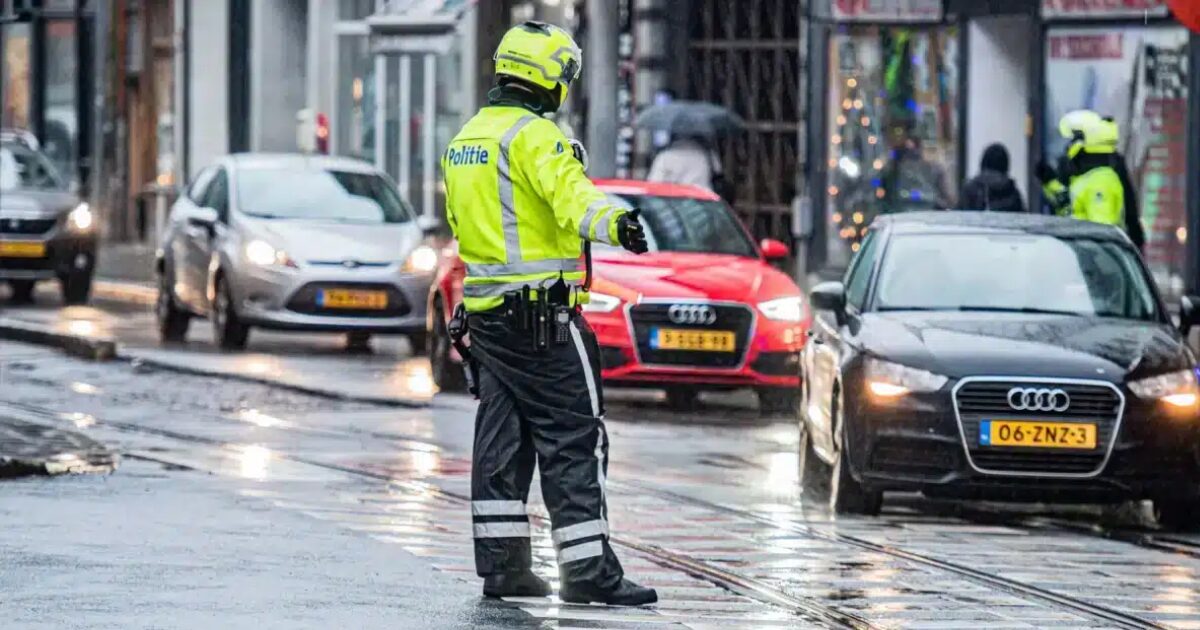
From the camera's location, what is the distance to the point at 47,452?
14.1m

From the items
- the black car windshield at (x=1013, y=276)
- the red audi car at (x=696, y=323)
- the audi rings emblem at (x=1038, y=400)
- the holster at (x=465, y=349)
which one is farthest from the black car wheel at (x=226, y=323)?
the holster at (x=465, y=349)

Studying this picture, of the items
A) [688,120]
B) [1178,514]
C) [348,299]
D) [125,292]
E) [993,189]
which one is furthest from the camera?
[125,292]

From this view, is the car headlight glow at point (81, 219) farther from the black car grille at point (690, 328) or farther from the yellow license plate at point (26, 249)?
the black car grille at point (690, 328)

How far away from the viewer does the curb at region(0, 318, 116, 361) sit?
2186cm

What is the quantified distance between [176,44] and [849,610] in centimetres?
3592

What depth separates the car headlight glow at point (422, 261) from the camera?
Result: 22781 mm

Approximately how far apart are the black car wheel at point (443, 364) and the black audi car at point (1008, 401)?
19.4ft

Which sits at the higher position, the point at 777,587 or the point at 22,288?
the point at 777,587

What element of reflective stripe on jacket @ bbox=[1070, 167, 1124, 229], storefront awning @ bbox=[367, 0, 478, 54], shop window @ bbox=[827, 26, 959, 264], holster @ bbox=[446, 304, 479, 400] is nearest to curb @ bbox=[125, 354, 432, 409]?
reflective stripe on jacket @ bbox=[1070, 167, 1124, 229]

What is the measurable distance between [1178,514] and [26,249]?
17.9 m

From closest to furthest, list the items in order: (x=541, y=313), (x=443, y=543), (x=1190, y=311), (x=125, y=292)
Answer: (x=541, y=313) < (x=443, y=543) < (x=1190, y=311) < (x=125, y=292)

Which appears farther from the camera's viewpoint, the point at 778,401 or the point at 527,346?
the point at 778,401

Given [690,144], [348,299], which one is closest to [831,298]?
[348,299]

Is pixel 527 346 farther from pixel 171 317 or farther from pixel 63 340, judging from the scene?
pixel 171 317
